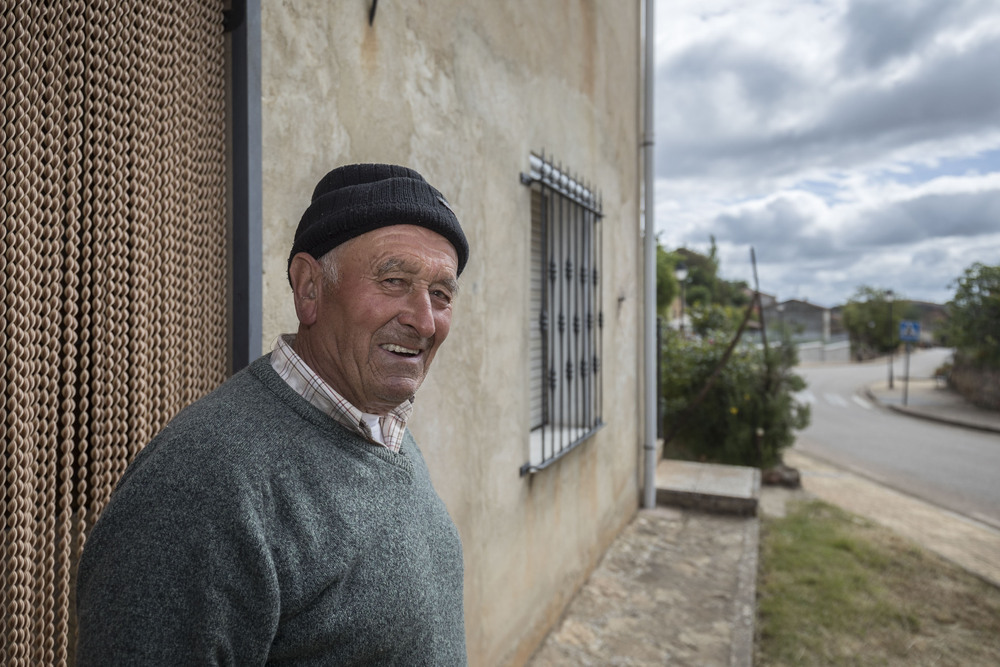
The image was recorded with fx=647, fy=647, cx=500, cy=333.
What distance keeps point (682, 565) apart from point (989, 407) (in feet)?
60.1

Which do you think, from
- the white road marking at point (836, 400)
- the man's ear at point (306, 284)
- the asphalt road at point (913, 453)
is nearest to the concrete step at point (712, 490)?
the asphalt road at point (913, 453)

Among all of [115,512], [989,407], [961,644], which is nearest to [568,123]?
[115,512]

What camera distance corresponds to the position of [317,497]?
39.0 inches

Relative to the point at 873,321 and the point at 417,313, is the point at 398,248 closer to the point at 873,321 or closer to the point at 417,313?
the point at 417,313

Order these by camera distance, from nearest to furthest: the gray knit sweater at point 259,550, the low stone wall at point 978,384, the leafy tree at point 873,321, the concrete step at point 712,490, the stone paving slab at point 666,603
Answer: the gray knit sweater at point 259,550 < the stone paving slab at point 666,603 < the concrete step at point 712,490 < the low stone wall at point 978,384 < the leafy tree at point 873,321

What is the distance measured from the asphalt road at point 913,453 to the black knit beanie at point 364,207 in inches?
339

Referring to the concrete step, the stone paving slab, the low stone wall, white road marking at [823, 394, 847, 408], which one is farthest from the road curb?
the stone paving slab

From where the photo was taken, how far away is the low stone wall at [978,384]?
18.3 metres

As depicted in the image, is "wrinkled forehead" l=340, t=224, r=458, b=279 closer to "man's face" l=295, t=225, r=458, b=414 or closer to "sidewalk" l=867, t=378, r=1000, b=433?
"man's face" l=295, t=225, r=458, b=414

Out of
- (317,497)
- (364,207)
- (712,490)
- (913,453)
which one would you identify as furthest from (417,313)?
(913,453)

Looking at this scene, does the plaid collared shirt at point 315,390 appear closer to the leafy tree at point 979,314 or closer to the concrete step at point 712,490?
the concrete step at point 712,490

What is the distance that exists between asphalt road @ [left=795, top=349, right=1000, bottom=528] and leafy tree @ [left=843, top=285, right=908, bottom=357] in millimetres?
27592

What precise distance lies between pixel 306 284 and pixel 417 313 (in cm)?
21

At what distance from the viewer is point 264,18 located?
1658 millimetres
